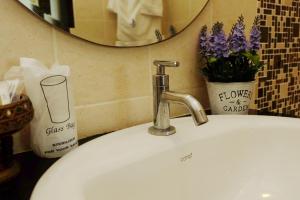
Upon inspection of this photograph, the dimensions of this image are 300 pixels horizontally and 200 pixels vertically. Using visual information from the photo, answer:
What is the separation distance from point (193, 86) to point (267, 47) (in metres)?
0.39

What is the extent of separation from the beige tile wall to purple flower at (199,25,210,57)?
26 millimetres

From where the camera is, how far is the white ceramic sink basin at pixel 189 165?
0.47 m

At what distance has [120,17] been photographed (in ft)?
2.26

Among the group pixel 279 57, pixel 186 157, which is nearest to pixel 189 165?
pixel 186 157

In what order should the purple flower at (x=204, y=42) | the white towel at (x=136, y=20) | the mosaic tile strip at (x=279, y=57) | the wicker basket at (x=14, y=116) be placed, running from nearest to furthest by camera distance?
the wicker basket at (x=14, y=116) → the white towel at (x=136, y=20) → the purple flower at (x=204, y=42) → the mosaic tile strip at (x=279, y=57)

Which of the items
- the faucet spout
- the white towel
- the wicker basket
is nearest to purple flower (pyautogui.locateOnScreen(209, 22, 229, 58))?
the white towel

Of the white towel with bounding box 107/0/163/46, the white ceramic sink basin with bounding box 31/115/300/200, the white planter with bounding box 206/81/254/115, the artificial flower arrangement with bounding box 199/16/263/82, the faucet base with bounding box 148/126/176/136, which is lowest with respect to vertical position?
the white ceramic sink basin with bounding box 31/115/300/200

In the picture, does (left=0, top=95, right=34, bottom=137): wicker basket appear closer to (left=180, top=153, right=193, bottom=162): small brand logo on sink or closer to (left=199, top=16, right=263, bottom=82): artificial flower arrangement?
(left=180, top=153, right=193, bottom=162): small brand logo on sink

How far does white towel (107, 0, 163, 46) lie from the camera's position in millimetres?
688

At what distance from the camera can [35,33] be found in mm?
588

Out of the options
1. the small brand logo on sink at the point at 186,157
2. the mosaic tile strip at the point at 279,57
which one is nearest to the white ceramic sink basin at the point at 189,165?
the small brand logo on sink at the point at 186,157

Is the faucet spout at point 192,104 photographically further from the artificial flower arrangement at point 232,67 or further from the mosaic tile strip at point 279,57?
the mosaic tile strip at point 279,57

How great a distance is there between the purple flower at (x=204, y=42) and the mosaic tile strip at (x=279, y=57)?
0.30 m

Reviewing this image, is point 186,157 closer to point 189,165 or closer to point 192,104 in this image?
point 189,165
